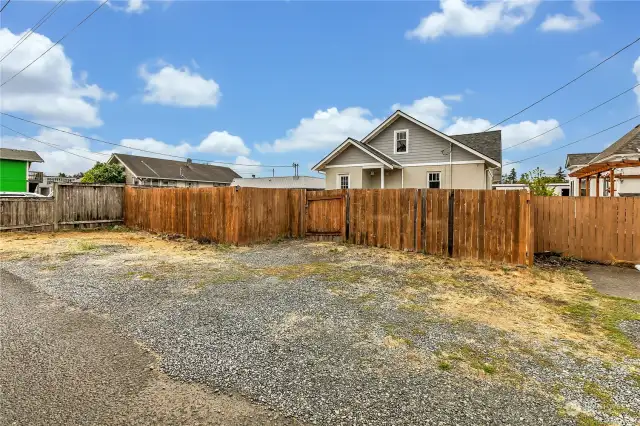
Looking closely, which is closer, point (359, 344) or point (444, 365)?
point (444, 365)

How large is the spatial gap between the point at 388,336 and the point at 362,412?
148cm

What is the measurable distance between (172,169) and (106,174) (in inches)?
297

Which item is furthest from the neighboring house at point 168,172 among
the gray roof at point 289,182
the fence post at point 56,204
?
the fence post at point 56,204

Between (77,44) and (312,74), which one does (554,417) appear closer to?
(312,74)

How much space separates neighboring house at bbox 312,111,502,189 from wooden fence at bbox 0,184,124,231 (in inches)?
414

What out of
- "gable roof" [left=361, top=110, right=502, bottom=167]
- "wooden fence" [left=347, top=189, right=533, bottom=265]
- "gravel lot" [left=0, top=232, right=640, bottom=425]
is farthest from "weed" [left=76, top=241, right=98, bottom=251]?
"gable roof" [left=361, top=110, right=502, bottom=167]

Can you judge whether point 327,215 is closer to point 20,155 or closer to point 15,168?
point 15,168

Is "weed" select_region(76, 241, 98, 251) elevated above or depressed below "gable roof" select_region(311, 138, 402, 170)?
below

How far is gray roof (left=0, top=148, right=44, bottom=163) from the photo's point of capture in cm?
2841

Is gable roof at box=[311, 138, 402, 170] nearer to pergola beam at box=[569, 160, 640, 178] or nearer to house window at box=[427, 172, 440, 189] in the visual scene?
house window at box=[427, 172, 440, 189]

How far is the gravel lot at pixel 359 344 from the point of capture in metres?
2.62

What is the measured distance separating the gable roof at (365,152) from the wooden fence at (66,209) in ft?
34.5

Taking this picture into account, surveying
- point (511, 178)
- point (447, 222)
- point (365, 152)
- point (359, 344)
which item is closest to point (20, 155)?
point (365, 152)

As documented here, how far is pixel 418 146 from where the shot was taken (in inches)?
698
